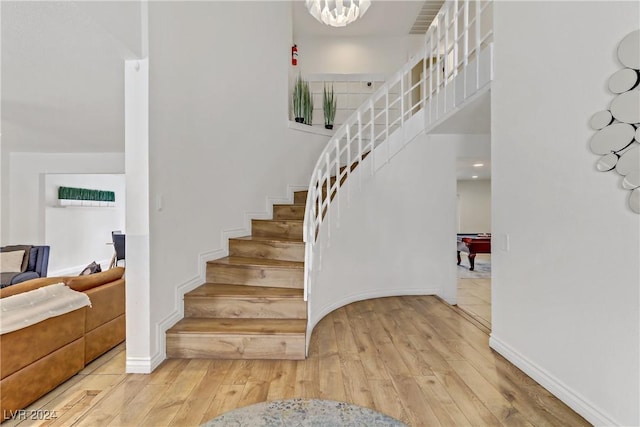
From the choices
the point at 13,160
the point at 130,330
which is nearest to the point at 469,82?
the point at 130,330

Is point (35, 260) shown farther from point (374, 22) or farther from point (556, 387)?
point (374, 22)

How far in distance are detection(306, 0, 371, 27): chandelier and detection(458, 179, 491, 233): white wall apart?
820 cm

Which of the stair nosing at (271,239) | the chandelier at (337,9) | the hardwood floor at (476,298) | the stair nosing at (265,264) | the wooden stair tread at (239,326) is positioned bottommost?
the hardwood floor at (476,298)

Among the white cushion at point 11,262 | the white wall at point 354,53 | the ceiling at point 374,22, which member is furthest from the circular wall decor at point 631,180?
the white cushion at point 11,262

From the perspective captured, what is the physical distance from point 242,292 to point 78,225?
21.3 feet

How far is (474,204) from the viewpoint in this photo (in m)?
11.4

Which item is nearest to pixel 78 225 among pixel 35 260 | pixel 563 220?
pixel 35 260

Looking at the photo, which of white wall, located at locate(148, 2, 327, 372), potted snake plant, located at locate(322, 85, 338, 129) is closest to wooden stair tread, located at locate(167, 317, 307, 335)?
white wall, located at locate(148, 2, 327, 372)

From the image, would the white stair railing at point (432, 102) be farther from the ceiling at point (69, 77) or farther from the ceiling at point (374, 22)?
the ceiling at point (374, 22)

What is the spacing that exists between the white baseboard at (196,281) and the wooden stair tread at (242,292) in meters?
0.09

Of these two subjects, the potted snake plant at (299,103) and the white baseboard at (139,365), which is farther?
the potted snake plant at (299,103)

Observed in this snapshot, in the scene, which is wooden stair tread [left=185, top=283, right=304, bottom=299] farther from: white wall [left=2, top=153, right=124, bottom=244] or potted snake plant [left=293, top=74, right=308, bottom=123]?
white wall [left=2, top=153, right=124, bottom=244]

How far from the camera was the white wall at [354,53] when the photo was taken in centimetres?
676

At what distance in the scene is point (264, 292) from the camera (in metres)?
2.98
